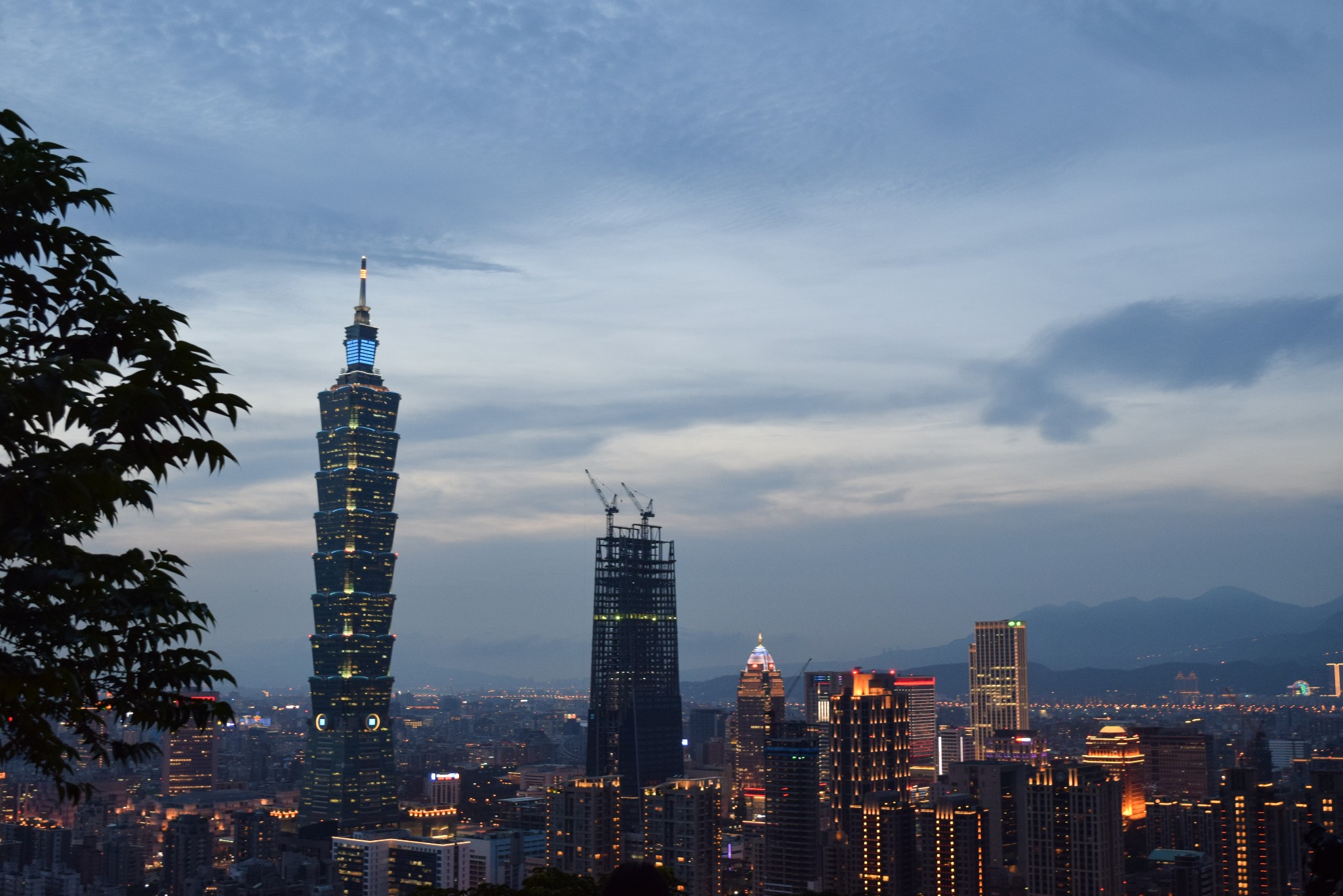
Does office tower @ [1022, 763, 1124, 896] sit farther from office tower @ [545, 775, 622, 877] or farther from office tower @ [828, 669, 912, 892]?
office tower @ [828, 669, 912, 892]

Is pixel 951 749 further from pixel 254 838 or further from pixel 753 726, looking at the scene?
pixel 254 838

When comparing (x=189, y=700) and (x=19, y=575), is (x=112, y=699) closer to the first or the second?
(x=189, y=700)

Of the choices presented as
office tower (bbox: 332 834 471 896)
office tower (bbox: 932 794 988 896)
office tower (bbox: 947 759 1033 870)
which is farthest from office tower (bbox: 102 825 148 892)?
office tower (bbox: 947 759 1033 870)

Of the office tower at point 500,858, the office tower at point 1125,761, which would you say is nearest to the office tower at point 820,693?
the office tower at point 1125,761

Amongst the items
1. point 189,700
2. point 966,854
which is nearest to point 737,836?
point 966,854

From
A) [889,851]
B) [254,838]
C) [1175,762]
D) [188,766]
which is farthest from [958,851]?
[188,766]

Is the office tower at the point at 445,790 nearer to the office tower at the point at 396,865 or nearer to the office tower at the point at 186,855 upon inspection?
the office tower at the point at 186,855
